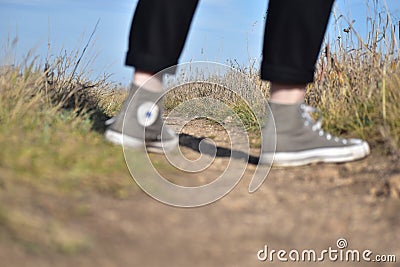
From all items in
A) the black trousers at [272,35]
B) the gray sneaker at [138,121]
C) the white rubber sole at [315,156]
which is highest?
the black trousers at [272,35]

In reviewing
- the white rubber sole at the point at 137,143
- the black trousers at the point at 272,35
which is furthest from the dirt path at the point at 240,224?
the black trousers at the point at 272,35

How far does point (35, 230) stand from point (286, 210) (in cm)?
68

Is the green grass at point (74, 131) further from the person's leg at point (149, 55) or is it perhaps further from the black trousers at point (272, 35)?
the black trousers at point (272, 35)

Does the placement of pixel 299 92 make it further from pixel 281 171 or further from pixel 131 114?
pixel 131 114

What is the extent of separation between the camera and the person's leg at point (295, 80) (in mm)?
1700

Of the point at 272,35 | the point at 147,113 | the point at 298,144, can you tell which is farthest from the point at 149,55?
the point at 298,144

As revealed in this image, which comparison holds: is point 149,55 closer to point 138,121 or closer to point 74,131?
point 138,121

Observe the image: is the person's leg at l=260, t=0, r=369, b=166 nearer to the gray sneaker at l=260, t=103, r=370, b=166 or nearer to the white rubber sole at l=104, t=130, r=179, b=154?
the gray sneaker at l=260, t=103, r=370, b=166

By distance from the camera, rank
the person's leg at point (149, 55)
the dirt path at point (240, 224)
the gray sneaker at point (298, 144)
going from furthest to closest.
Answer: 1. the gray sneaker at point (298, 144)
2. the person's leg at point (149, 55)
3. the dirt path at point (240, 224)

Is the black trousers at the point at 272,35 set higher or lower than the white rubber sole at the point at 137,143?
higher

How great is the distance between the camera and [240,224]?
4.27 ft

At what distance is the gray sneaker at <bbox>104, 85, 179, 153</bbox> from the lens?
5.91 feet

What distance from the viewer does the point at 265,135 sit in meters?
1.85

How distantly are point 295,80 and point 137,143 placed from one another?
596 mm
